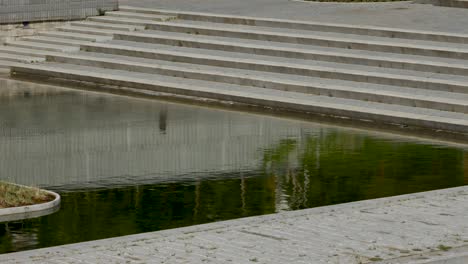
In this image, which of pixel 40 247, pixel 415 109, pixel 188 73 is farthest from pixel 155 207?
pixel 188 73

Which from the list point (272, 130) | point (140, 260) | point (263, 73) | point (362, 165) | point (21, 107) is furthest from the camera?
point (263, 73)

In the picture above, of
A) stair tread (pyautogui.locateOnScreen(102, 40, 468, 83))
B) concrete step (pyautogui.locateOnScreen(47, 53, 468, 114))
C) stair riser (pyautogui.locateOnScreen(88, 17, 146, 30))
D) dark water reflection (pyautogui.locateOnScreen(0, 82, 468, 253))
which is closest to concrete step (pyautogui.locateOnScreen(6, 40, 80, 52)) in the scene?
concrete step (pyautogui.locateOnScreen(47, 53, 468, 114))

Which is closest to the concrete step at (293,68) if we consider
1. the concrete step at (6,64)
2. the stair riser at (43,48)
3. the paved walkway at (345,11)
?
the stair riser at (43,48)

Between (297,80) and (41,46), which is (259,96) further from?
(41,46)

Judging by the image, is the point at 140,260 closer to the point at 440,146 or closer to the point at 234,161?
the point at 234,161

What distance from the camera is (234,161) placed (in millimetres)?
17094

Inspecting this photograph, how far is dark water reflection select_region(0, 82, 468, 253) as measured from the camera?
13.7 metres

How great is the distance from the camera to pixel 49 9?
1196 inches

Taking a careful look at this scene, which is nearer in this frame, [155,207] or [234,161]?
[155,207]

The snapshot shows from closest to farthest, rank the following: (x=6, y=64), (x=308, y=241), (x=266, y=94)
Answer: (x=308, y=241)
(x=266, y=94)
(x=6, y=64)

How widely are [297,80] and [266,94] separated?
845mm

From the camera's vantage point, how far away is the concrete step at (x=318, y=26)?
2447 cm

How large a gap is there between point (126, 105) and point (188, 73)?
266 cm

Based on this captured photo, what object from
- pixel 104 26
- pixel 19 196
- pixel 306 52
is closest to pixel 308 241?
pixel 19 196
